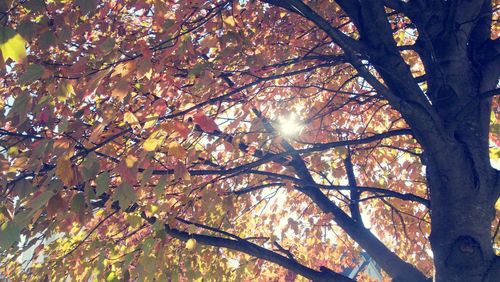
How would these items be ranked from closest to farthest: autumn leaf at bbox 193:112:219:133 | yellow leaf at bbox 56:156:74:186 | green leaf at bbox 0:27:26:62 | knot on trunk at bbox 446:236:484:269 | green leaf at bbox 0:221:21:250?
1. green leaf at bbox 0:27:26:62
2. green leaf at bbox 0:221:21:250
3. yellow leaf at bbox 56:156:74:186
4. autumn leaf at bbox 193:112:219:133
5. knot on trunk at bbox 446:236:484:269

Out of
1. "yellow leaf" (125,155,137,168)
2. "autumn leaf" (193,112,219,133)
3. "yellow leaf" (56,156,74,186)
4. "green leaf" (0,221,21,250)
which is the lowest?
"green leaf" (0,221,21,250)

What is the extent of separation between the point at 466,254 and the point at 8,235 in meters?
2.77

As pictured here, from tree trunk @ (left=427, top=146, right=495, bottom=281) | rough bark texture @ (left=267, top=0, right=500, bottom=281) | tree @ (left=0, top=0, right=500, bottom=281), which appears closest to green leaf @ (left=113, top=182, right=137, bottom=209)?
tree @ (left=0, top=0, right=500, bottom=281)

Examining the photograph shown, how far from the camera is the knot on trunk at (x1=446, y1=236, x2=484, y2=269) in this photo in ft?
9.94

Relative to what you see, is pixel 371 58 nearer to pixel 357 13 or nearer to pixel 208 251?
pixel 357 13

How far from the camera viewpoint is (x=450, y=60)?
3510mm

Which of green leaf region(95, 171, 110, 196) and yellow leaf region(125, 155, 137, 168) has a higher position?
yellow leaf region(125, 155, 137, 168)

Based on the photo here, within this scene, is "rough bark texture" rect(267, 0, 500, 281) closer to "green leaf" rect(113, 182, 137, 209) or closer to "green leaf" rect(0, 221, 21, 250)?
"green leaf" rect(113, 182, 137, 209)

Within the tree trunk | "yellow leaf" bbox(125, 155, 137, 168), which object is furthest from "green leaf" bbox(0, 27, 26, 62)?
the tree trunk

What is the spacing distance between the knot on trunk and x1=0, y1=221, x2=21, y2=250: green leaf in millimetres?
2688

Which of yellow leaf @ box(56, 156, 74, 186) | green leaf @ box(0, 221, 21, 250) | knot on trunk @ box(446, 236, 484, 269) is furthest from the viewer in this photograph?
knot on trunk @ box(446, 236, 484, 269)

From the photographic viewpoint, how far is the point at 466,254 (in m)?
3.04

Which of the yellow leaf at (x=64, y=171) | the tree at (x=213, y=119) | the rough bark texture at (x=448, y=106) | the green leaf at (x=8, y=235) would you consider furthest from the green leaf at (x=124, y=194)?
the rough bark texture at (x=448, y=106)

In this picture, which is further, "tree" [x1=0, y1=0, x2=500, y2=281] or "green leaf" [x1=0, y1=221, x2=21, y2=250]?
"tree" [x1=0, y1=0, x2=500, y2=281]
